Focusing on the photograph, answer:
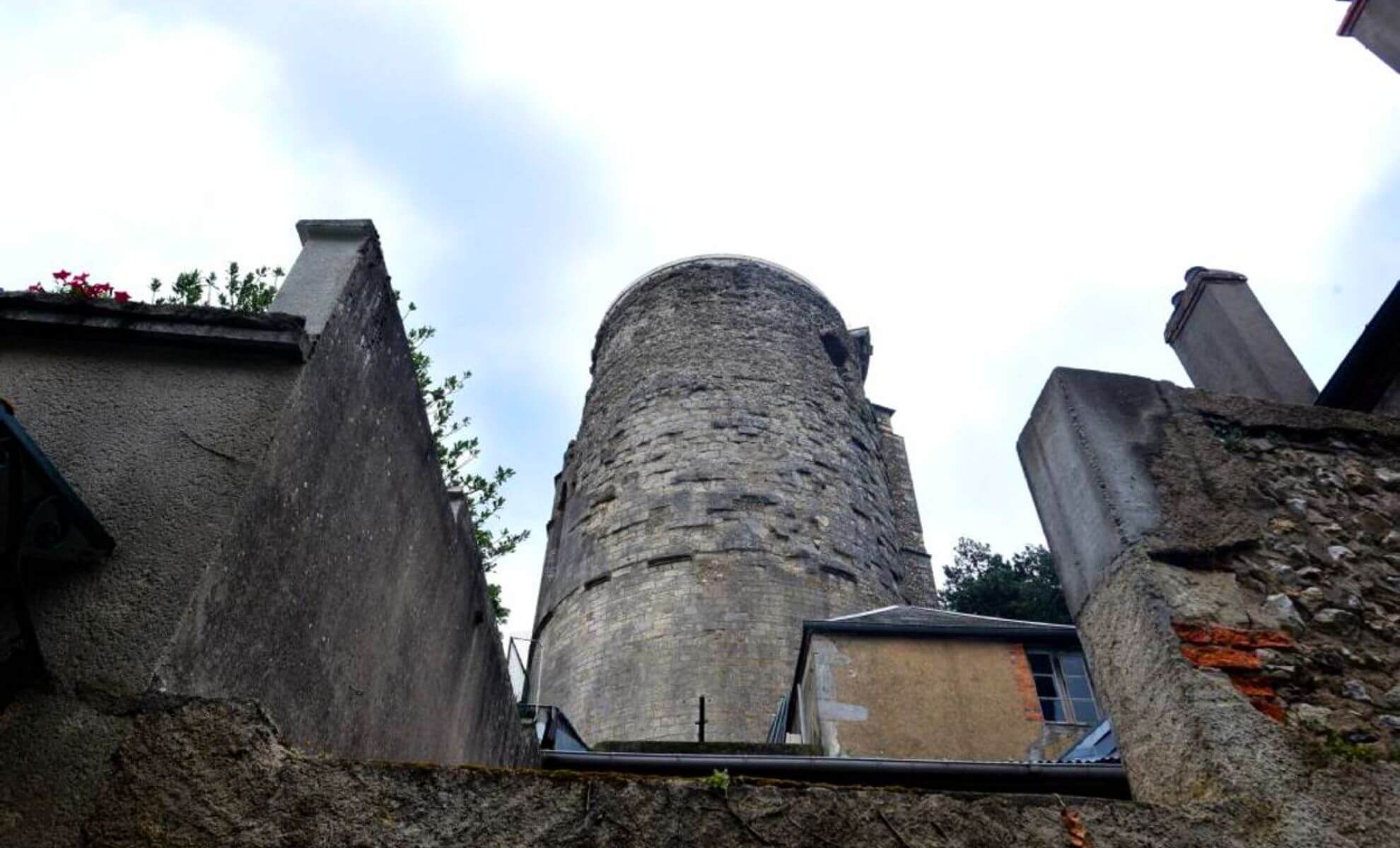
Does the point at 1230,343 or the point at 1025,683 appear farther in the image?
the point at 1025,683

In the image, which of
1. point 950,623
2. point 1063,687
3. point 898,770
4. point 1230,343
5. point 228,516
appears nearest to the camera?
point 228,516

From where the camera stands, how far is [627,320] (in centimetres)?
1630

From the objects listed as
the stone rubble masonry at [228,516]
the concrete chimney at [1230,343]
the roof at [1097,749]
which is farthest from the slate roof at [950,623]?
the stone rubble masonry at [228,516]

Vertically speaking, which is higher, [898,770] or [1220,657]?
[898,770]

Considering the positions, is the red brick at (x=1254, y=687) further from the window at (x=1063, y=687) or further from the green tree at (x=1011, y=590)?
the green tree at (x=1011, y=590)

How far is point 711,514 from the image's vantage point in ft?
40.3

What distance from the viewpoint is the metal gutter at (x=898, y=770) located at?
5.46 m

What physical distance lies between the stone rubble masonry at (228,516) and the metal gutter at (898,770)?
2986mm

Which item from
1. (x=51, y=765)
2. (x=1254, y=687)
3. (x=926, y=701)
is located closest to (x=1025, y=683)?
(x=926, y=701)

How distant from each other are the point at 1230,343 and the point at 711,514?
7673 millimetres

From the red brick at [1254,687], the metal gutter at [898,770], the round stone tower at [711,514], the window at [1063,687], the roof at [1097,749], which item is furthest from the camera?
the round stone tower at [711,514]

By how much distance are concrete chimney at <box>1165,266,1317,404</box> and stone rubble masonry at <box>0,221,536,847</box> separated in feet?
14.8

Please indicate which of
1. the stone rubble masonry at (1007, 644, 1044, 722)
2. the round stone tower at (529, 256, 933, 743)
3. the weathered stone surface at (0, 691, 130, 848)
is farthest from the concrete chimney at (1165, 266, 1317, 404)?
the round stone tower at (529, 256, 933, 743)

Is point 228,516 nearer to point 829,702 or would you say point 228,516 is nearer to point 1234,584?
point 1234,584
